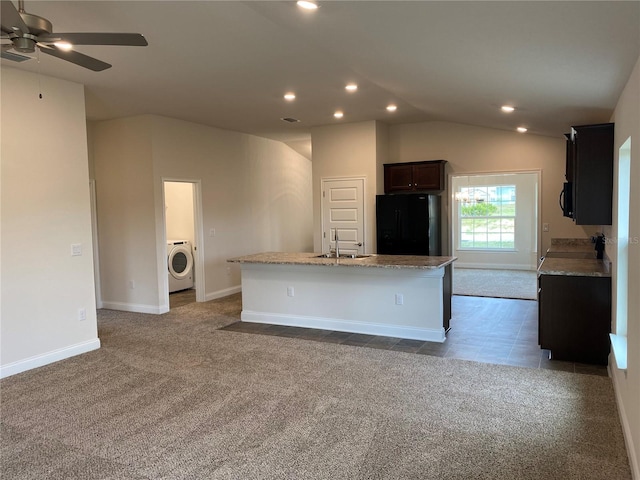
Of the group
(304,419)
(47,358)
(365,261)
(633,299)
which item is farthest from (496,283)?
(47,358)

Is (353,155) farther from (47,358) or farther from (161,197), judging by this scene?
(47,358)

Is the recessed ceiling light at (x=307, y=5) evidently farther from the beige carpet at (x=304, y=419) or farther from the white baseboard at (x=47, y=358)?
the white baseboard at (x=47, y=358)

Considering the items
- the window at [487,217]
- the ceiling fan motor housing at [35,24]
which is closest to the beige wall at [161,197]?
the ceiling fan motor housing at [35,24]

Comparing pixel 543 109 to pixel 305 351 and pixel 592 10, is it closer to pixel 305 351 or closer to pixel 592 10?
pixel 592 10

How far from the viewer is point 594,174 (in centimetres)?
375

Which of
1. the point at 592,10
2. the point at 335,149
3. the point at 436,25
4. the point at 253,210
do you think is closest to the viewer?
the point at 592,10

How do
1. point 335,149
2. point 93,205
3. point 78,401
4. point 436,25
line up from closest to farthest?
point 436,25 → point 78,401 → point 93,205 → point 335,149

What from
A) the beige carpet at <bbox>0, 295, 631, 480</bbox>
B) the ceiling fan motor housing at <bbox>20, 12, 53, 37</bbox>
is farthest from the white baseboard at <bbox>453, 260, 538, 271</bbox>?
the ceiling fan motor housing at <bbox>20, 12, 53, 37</bbox>

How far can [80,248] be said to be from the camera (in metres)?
4.51

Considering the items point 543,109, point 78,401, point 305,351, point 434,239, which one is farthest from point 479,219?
point 78,401

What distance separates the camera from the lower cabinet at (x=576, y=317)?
3.72m

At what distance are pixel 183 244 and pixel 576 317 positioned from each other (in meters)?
6.17

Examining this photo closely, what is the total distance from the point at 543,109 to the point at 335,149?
3372 millimetres

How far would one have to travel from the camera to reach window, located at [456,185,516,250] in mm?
11008
